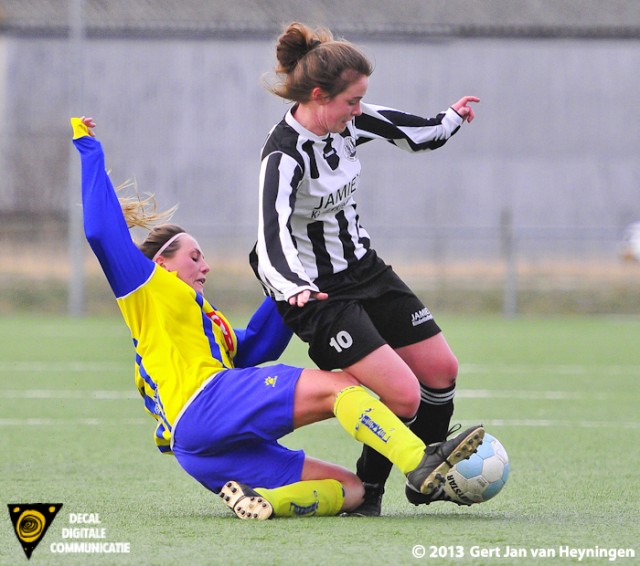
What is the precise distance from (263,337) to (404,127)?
99 cm

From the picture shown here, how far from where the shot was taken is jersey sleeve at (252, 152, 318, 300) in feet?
13.6

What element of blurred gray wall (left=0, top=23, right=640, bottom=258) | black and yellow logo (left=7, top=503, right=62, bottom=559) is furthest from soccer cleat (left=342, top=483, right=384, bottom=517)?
blurred gray wall (left=0, top=23, right=640, bottom=258)

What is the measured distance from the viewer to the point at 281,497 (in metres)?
4.23

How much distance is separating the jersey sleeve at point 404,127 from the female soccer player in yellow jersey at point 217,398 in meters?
0.93

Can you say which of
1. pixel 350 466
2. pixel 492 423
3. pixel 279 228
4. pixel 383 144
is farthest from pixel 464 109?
pixel 383 144

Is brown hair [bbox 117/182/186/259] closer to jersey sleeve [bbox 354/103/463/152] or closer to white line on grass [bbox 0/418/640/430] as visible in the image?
jersey sleeve [bbox 354/103/463/152]

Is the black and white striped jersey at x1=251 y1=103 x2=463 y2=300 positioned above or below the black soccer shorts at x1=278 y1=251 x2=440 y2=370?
above

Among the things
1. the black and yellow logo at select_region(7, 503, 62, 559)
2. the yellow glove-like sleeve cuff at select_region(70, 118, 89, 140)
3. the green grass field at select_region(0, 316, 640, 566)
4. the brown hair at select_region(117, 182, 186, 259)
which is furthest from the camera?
the brown hair at select_region(117, 182, 186, 259)

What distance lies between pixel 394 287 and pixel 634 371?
21.7ft

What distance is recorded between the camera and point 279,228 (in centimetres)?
420

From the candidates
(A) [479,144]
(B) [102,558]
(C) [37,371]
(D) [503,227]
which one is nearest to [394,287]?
(B) [102,558]

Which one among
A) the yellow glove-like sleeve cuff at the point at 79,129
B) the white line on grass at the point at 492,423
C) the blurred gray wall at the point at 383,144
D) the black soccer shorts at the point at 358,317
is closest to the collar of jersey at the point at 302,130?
the black soccer shorts at the point at 358,317

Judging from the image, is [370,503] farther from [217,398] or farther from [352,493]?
[217,398]

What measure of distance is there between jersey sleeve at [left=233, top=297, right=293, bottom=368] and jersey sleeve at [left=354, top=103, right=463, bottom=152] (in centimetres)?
74
